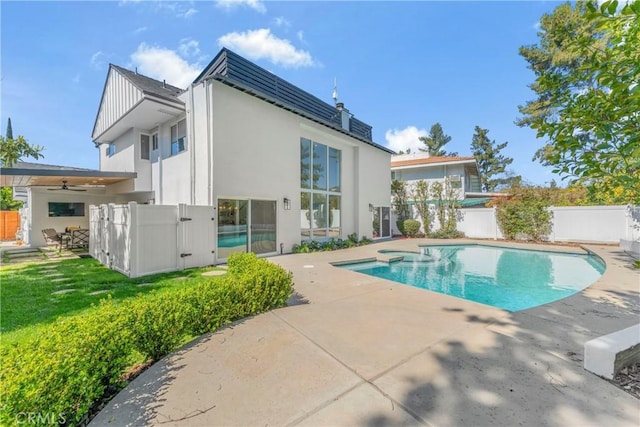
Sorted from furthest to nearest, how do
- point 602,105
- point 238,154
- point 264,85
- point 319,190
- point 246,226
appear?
point 319,190 < point 264,85 < point 246,226 < point 238,154 < point 602,105

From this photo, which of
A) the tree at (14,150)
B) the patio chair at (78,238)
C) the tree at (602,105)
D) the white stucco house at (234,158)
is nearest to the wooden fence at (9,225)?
the tree at (14,150)

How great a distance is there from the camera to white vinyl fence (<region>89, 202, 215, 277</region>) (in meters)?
8.33

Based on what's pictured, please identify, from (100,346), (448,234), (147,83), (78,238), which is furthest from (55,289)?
(448,234)

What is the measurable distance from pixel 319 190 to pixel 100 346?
13032mm

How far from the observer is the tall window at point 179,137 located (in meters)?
11.5

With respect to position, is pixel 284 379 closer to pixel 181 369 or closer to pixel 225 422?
pixel 225 422

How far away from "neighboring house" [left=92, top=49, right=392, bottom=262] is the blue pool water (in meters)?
4.26

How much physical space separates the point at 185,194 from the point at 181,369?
9304 millimetres

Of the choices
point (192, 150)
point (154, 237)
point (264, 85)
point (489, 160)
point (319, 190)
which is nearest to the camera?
point (154, 237)

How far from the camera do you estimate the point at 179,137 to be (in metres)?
11.8

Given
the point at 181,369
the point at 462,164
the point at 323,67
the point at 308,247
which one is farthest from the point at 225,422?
the point at 462,164

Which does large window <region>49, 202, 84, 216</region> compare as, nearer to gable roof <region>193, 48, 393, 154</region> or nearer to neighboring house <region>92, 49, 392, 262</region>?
neighboring house <region>92, 49, 392, 262</region>
